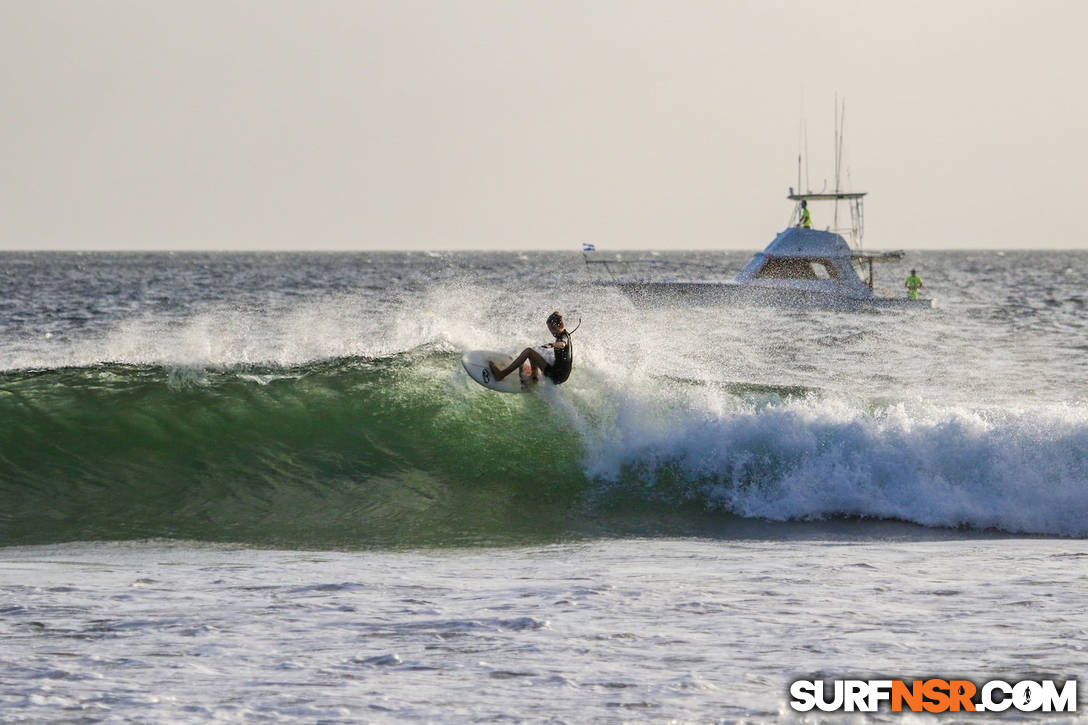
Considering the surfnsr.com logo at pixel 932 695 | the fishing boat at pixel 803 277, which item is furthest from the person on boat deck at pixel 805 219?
the surfnsr.com logo at pixel 932 695

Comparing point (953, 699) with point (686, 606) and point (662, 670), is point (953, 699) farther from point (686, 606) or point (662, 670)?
point (686, 606)

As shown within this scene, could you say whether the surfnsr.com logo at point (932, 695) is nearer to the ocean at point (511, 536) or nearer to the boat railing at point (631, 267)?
→ the ocean at point (511, 536)

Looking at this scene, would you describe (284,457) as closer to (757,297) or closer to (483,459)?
(483,459)

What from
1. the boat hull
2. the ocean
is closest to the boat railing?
the boat hull

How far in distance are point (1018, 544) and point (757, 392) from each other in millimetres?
7924

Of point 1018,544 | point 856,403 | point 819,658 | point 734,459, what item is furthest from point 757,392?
point 819,658

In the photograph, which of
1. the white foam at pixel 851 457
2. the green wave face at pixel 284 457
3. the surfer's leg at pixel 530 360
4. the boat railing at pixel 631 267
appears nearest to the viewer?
the green wave face at pixel 284 457

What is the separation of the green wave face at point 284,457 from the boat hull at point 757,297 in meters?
25.9

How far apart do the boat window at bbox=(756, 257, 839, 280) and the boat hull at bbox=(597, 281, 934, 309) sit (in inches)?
22.1

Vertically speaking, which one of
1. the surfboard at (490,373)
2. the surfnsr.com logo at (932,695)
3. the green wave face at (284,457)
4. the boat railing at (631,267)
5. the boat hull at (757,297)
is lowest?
the surfnsr.com logo at (932,695)

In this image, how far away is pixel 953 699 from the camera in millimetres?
5586

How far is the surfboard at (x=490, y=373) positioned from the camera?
51.0ft

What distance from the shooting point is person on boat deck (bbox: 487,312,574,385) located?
48.5 feet

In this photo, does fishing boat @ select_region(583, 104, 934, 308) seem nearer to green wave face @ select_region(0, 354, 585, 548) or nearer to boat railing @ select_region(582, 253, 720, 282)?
boat railing @ select_region(582, 253, 720, 282)
